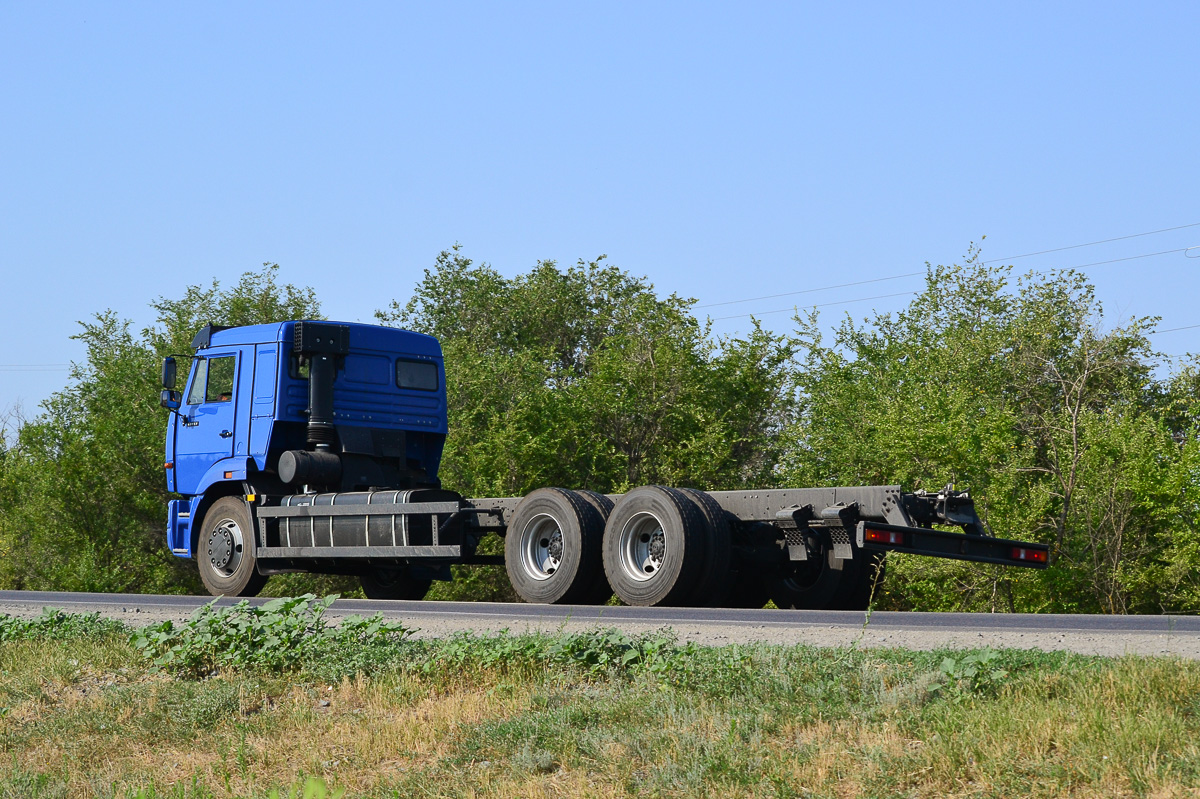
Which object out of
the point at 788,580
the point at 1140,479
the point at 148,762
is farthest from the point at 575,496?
the point at 1140,479

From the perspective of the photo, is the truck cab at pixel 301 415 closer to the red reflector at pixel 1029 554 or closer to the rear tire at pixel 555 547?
the rear tire at pixel 555 547

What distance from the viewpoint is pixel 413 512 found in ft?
43.8

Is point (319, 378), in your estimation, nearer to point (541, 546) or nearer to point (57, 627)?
point (541, 546)

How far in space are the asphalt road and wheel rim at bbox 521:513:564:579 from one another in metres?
0.53

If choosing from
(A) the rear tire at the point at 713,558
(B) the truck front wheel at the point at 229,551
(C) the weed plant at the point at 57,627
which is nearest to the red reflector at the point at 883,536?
(A) the rear tire at the point at 713,558

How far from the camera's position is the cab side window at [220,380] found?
1524 centimetres

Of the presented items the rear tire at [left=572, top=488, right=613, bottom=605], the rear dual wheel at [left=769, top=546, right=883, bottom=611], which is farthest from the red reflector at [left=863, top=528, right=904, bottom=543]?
the rear tire at [left=572, top=488, right=613, bottom=605]

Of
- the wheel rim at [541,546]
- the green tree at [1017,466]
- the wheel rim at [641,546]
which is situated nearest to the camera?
the wheel rim at [641,546]

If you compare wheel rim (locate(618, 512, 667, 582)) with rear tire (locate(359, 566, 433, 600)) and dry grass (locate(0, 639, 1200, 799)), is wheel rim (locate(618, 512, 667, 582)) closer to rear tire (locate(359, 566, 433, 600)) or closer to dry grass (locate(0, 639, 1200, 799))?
dry grass (locate(0, 639, 1200, 799))

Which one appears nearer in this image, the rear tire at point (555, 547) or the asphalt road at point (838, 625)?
the asphalt road at point (838, 625)

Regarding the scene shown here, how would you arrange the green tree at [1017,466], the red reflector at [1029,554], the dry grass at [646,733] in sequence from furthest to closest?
the green tree at [1017,466], the red reflector at [1029,554], the dry grass at [646,733]

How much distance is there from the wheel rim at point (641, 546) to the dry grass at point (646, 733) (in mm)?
3842

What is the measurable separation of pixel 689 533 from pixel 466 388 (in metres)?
19.7

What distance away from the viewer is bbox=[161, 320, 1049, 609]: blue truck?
1092cm
